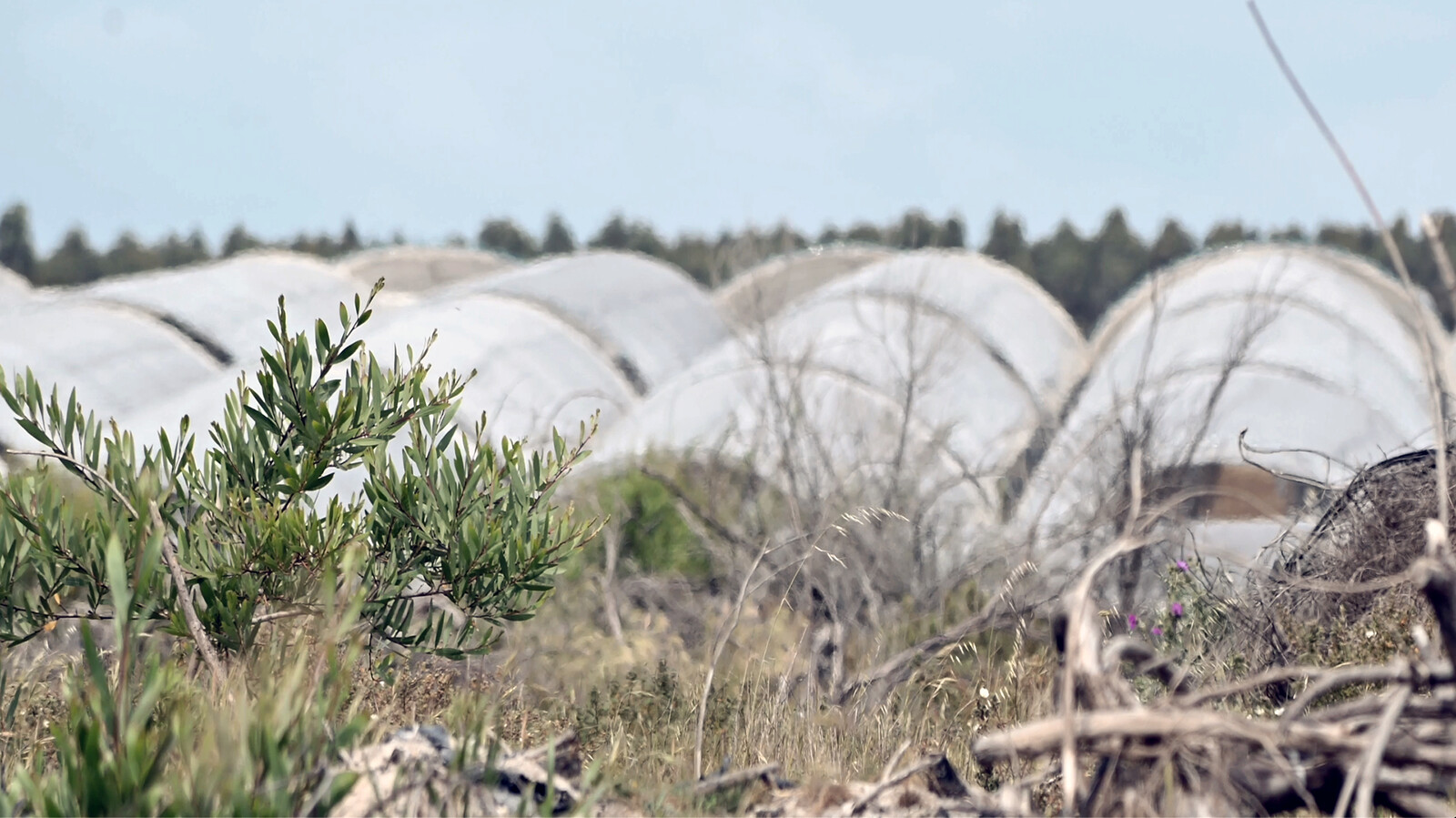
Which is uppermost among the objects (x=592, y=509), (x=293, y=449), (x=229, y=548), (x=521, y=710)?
(x=293, y=449)

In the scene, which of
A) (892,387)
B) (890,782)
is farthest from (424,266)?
(890,782)

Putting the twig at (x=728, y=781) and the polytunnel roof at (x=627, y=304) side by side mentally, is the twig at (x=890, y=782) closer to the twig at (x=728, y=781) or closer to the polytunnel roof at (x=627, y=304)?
the twig at (x=728, y=781)

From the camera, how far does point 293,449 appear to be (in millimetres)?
→ 5617

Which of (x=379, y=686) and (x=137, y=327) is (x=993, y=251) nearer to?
(x=137, y=327)

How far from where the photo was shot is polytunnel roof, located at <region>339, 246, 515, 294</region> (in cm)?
3966

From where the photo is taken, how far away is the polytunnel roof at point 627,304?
2547cm

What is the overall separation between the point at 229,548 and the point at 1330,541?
539 cm

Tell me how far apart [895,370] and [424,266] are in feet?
81.6

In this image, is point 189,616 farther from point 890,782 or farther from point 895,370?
point 895,370

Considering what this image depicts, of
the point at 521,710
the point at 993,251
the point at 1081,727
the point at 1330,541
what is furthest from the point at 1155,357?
the point at 993,251

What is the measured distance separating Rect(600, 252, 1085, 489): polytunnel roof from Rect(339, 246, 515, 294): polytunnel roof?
1527 centimetres

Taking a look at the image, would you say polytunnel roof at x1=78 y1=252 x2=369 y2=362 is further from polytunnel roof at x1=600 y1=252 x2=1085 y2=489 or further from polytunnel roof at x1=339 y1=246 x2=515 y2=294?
polytunnel roof at x1=600 y1=252 x2=1085 y2=489

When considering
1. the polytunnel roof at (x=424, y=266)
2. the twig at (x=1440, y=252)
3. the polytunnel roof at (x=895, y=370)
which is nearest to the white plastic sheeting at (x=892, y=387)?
the polytunnel roof at (x=895, y=370)

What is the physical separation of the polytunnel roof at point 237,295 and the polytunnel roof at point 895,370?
10233mm
